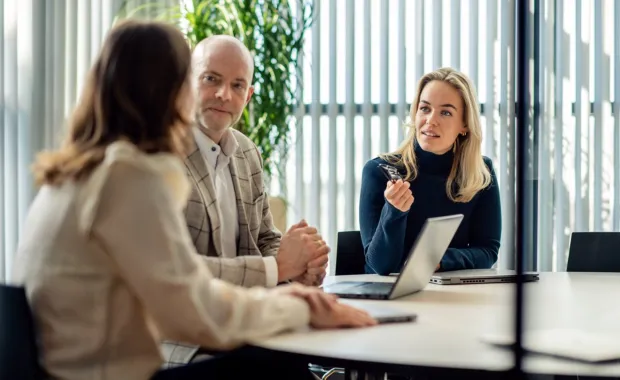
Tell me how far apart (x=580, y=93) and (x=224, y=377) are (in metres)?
3.27

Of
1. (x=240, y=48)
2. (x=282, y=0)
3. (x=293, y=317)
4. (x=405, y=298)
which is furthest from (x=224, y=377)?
(x=282, y=0)

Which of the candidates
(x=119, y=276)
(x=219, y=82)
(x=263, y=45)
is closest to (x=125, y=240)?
(x=119, y=276)

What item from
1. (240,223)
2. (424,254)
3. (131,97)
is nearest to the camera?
(131,97)

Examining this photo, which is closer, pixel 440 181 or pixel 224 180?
pixel 224 180

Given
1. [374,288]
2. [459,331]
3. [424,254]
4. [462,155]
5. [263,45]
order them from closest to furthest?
1. [459,331]
2. [424,254]
3. [374,288]
4. [462,155]
5. [263,45]

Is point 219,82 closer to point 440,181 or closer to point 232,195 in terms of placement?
point 232,195

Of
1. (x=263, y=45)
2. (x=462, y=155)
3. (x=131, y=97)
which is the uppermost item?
(x=263, y=45)

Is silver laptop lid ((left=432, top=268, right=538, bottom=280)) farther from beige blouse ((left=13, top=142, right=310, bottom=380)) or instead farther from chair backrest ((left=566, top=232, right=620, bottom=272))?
beige blouse ((left=13, top=142, right=310, bottom=380))

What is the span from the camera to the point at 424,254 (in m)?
2.03

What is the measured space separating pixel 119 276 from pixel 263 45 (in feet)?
9.59

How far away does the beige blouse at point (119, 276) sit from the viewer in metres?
1.33

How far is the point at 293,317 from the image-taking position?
1.56m

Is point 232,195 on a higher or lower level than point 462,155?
lower

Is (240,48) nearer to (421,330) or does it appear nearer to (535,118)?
(421,330)
